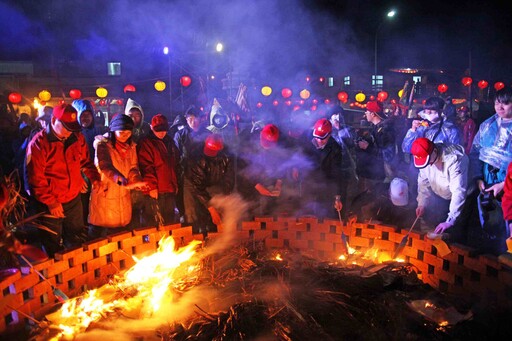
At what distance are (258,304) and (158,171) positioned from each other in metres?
2.66

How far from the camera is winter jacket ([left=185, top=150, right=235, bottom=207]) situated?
5.39 m

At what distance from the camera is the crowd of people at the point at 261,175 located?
4.36 m

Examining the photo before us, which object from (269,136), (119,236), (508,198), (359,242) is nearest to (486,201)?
(508,198)

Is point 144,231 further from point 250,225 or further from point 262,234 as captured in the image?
point 262,234

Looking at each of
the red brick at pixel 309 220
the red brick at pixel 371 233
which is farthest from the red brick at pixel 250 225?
the red brick at pixel 371 233

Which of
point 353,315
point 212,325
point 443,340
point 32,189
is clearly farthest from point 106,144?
point 443,340

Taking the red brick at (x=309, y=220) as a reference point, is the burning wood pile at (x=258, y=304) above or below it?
below

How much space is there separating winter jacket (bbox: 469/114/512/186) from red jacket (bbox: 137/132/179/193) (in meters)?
4.18

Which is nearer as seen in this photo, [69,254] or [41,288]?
[41,288]

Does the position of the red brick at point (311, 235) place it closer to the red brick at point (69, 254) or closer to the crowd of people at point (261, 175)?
the crowd of people at point (261, 175)

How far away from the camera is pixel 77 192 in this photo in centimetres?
466

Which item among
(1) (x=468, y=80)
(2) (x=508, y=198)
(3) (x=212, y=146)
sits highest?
(1) (x=468, y=80)

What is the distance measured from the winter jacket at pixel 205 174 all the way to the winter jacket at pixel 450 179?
271 centimetres

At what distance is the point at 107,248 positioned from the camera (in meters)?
4.07
